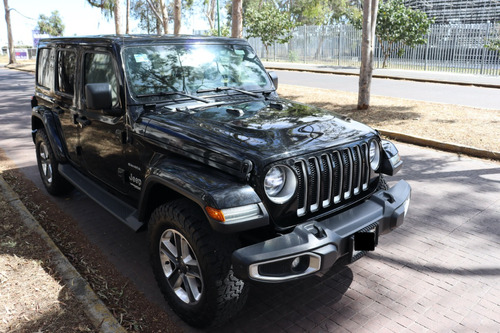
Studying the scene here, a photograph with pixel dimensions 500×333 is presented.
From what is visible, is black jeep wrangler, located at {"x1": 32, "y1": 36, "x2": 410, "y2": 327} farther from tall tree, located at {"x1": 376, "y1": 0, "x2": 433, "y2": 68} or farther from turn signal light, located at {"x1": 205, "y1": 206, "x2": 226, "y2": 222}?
tall tree, located at {"x1": 376, "y1": 0, "x2": 433, "y2": 68}

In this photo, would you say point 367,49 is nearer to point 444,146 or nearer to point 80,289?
point 444,146

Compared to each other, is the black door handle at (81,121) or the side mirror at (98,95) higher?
the side mirror at (98,95)

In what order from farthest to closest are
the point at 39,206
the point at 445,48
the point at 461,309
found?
the point at 445,48, the point at 39,206, the point at 461,309

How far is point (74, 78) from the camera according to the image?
15.9 feet

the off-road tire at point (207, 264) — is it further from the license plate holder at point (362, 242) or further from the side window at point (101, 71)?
the side window at point (101, 71)

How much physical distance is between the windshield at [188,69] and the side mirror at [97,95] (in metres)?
0.22

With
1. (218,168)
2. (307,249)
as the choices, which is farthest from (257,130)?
(307,249)

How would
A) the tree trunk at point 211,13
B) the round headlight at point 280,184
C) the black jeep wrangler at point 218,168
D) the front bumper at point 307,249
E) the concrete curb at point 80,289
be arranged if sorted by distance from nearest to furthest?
the front bumper at point 307,249
the black jeep wrangler at point 218,168
the round headlight at point 280,184
the concrete curb at point 80,289
the tree trunk at point 211,13

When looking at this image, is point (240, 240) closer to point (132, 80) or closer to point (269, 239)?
point (269, 239)

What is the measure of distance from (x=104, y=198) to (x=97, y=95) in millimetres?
1152

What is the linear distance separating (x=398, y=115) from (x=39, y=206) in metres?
8.02

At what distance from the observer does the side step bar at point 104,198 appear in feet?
12.4

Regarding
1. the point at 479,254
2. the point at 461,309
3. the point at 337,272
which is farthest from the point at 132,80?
the point at 479,254

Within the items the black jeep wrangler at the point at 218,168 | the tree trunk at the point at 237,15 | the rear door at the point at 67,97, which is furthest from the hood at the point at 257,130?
the tree trunk at the point at 237,15
